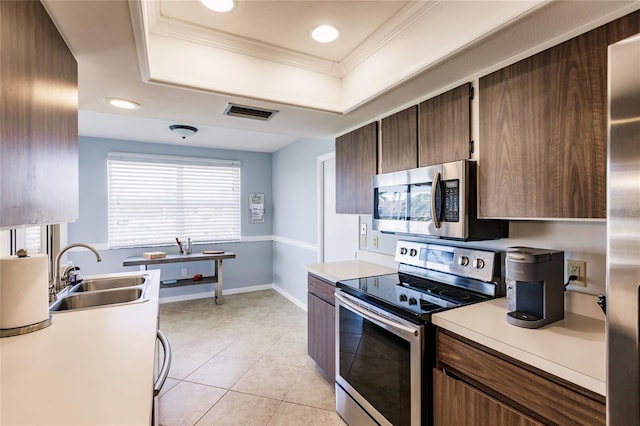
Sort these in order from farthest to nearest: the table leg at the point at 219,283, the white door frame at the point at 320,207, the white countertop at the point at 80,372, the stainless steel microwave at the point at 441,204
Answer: the table leg at the point at 219,283 → the white door frame at the point at 320,207 → the stainless steel microwave at the point at 441,204 → the white countertop at the point at 80,372

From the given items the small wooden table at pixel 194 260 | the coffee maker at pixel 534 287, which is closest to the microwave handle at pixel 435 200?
the coffee maker at pixel 534 287

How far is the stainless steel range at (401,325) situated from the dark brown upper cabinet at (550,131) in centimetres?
46

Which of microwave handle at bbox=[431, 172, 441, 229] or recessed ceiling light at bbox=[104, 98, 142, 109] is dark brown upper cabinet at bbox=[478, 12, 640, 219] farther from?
recessed ceiling light at bbox=[104, 98, 142, 109]

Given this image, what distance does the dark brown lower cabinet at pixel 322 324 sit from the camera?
236 cm

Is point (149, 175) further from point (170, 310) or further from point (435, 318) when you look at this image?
point (435, 318)

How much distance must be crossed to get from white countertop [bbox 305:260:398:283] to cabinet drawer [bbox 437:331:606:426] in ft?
3.20

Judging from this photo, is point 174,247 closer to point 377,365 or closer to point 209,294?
point 209,294

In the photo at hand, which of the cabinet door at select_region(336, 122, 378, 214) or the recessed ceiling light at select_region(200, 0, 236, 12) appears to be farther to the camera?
the cabinet door at select_region(336, 122, 378, 214)

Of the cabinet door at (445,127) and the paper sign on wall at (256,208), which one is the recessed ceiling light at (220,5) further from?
the paper sign on wall at (256,208)

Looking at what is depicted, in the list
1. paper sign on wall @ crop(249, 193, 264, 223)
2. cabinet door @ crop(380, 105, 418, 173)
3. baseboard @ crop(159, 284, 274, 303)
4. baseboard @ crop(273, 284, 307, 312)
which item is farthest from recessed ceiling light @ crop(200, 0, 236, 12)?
baseboard @ crop(159, 284, 274, 303)

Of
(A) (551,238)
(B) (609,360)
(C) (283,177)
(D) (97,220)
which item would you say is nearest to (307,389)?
(A) (551,238)

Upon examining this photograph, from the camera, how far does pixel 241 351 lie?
315 centimetres

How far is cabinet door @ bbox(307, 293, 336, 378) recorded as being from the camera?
2.37 meters

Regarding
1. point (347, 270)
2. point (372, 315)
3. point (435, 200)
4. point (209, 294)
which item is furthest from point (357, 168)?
point (209, 294)
